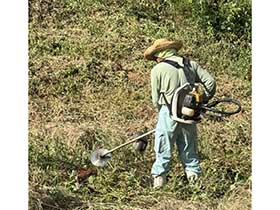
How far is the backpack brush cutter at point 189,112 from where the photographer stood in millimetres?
4875

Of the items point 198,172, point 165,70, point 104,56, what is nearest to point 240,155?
point 198,172

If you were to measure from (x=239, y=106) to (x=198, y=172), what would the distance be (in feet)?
1.44

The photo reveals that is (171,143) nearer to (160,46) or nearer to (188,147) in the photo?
(188,147)

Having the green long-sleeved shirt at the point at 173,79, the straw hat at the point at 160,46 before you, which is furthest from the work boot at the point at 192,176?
the straw hat at the point at 160,46

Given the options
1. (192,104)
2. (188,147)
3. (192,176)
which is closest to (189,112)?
(192,104)

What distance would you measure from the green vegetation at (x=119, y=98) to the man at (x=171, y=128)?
46 millimetres

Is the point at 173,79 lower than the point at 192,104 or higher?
higher

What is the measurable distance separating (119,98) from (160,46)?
0.38 metres

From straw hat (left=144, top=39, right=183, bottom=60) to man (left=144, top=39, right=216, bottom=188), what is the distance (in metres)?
0.06

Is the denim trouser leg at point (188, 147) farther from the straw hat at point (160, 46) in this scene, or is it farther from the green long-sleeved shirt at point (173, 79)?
the straw hat at point (160, 46)

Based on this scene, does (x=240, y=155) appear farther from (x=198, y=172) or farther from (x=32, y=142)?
(x=32, y=142)

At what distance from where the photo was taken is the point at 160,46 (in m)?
4.96

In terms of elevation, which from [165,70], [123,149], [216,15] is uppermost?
[216,15]

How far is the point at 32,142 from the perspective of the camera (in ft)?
16.3
